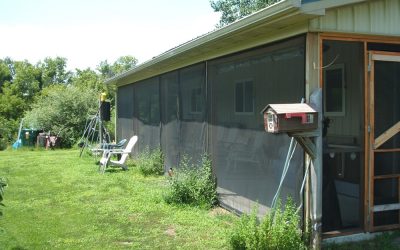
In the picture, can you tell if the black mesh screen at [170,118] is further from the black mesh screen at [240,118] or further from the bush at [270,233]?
the bush at [270,233]

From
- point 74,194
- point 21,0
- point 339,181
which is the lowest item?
point 74,194

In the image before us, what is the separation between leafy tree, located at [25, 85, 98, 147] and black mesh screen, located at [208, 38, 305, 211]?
12727 mm

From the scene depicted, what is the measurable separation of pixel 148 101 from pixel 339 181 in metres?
6.60

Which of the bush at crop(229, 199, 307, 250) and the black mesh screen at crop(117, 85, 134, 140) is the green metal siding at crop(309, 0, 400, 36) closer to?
the bush at crop(229, 199, 307, 250)

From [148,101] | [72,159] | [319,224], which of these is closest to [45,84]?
[72,159]

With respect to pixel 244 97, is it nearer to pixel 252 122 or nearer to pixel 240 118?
pixel 240 118

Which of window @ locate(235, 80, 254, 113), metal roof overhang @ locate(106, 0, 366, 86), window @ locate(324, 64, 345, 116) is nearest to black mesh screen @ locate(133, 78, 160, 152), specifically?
metal roof overhang @ locate(106, 0, 366, 86)

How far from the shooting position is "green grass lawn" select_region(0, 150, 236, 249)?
200 inches

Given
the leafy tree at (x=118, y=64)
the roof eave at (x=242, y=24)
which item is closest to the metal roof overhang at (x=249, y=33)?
the roof eave at (x=242, y=24)

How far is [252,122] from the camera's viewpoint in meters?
5.69

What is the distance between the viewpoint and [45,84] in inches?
1857

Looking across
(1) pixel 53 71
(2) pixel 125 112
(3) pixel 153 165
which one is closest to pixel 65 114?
(2) pixel 125 112

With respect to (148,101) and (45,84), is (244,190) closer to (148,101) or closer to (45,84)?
(148,101)

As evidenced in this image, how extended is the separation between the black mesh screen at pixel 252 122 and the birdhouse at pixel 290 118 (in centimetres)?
50
